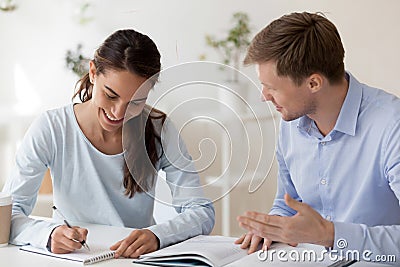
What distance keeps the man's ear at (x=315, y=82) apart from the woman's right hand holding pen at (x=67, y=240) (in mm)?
593

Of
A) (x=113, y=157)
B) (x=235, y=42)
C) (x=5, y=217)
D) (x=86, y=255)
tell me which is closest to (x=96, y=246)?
(x=86, y=255)

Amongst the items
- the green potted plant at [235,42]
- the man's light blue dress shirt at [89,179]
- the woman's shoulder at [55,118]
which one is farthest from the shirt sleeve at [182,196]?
the green potted plant at [235,42]

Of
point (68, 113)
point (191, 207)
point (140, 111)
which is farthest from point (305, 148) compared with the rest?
point (68, 113)

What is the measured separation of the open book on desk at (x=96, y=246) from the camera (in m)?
1.33

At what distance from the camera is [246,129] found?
146cm

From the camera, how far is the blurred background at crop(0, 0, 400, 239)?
2.64 m

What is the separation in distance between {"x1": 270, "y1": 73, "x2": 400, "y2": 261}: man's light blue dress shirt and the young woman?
0.90 ft

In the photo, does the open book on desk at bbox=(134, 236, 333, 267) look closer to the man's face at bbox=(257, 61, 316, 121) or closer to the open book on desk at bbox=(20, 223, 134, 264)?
the open book on desk at bbox=(20, 223, 134, 264)

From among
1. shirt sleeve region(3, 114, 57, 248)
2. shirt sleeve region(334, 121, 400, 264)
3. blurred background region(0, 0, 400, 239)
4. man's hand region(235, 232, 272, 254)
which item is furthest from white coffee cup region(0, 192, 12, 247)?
shirt sleeve region(334, 121, 400, 264)

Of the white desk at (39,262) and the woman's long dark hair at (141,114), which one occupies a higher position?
the woman's long dark hair at (141,114)

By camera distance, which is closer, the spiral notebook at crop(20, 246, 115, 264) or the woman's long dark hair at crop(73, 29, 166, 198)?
the spiral notebook at crop(20, 246, 115, 264)

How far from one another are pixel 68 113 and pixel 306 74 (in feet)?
2.21

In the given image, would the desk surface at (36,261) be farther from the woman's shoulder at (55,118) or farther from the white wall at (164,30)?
the white wall at (164,30)

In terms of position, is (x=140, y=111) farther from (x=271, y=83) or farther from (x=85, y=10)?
A: (x=85, y=10)
